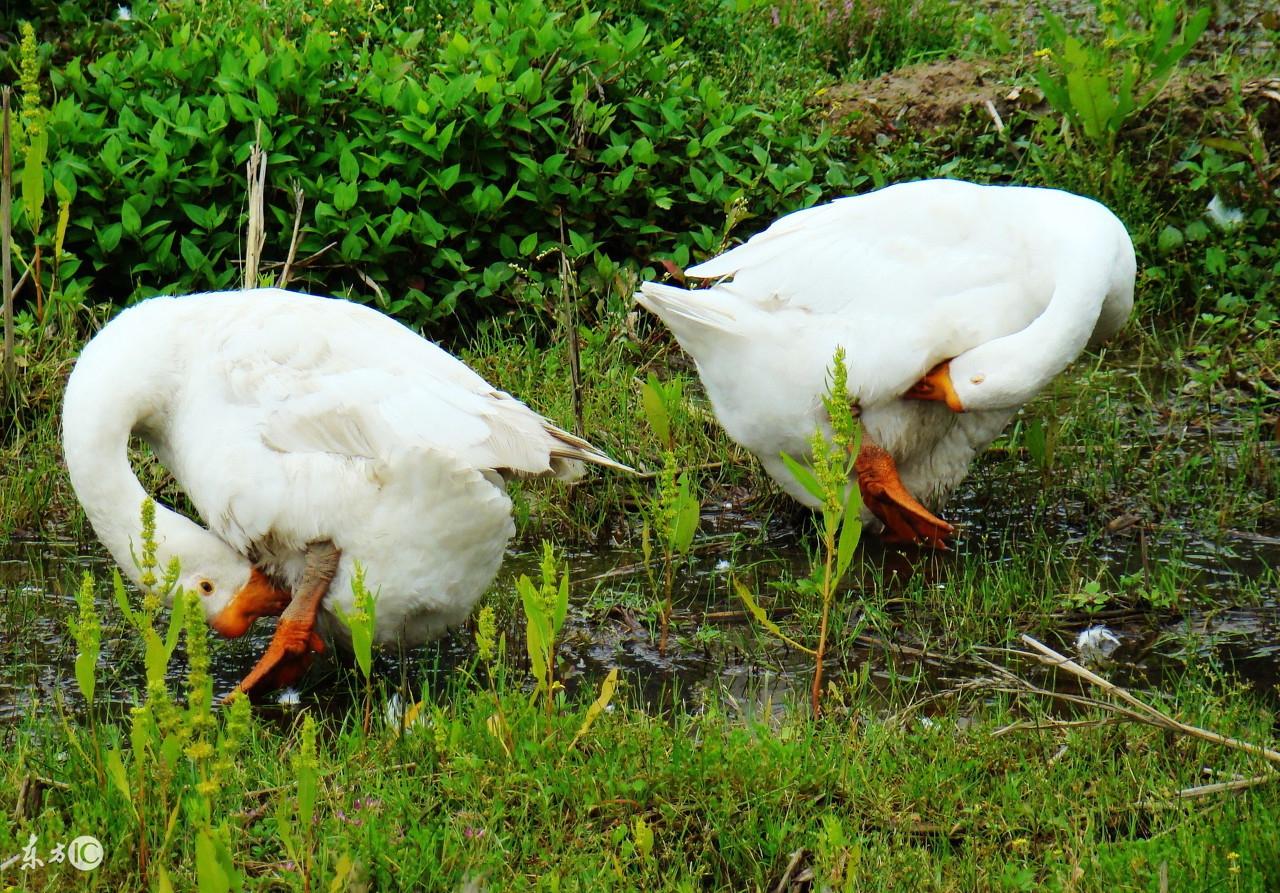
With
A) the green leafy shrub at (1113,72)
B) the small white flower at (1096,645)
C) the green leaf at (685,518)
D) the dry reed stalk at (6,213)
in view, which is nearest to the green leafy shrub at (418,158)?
the dry reed stalk at (6,213)

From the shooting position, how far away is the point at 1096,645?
4.29 meters

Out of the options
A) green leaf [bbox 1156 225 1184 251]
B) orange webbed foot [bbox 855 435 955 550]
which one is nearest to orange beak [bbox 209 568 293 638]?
orange webbed foot [bbox 855 435 955 550]

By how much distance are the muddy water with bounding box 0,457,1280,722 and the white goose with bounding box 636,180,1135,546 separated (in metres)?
0.28

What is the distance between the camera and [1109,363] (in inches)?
254

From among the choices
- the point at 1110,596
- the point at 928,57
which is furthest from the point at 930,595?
the point at 928,57

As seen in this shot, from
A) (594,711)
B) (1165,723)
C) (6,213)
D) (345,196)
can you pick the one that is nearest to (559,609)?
(594,711)

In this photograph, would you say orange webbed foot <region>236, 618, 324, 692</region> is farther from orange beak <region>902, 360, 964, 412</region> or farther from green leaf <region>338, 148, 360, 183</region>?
green leaf <region>338, 148, 360, 183</region>

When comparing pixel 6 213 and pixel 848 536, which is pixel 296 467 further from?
pixel 6 213

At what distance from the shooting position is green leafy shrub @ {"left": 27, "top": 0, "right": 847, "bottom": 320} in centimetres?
608

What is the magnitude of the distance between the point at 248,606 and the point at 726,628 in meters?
1.31

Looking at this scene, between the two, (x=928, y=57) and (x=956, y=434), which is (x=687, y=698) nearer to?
(x=956, y=434)

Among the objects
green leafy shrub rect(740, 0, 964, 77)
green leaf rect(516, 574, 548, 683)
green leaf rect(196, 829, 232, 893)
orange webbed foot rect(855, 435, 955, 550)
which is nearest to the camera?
green leaf rect(196, 829, 232, 893)

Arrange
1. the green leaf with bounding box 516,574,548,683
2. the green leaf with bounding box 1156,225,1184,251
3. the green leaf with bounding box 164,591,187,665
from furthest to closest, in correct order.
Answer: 1. the green leaf with bounding box 1156,225,1184,251
2. the green leaf with bounding box 516,574,548,683
3. the green leaf with bounding box 164,591,187,665

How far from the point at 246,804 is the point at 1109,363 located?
13.8ft
